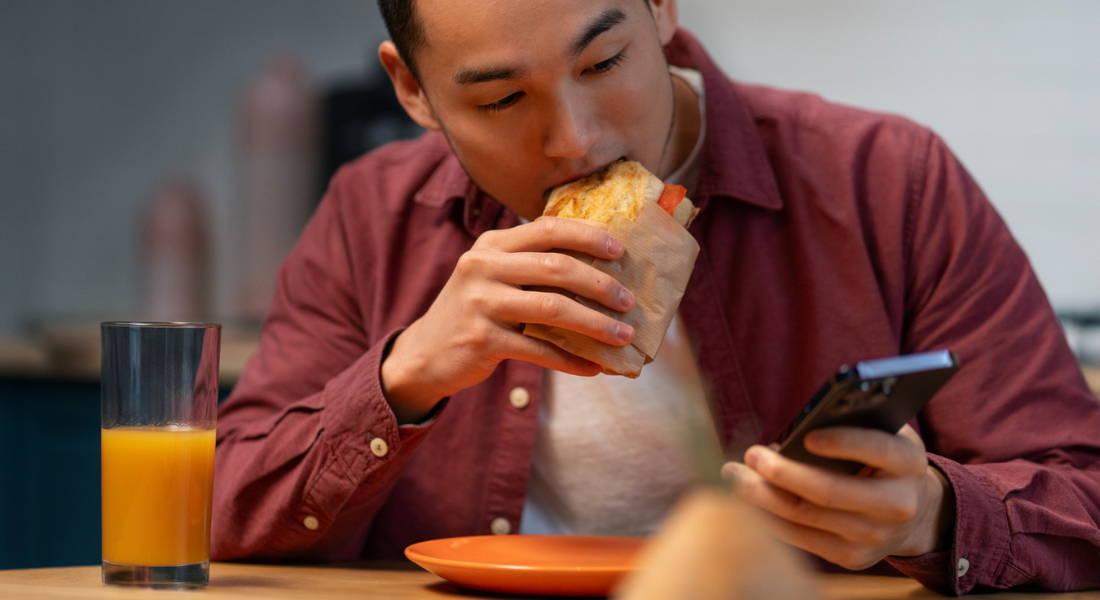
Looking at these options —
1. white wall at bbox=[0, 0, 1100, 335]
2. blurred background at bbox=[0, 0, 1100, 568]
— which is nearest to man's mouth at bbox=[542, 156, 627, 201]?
blurred background at bbox=[0, 0, 1100, 568]

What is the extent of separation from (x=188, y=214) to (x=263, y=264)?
315mm

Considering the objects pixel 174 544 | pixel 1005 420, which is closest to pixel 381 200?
pixel 174 544

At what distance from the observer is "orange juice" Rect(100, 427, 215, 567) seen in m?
0.96

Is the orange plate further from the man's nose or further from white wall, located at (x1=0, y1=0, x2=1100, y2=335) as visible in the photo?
white wall, located at (x1=0, y1=0, x2=1100, y2=335)

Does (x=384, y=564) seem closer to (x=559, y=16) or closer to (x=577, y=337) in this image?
(x=577, y=337)

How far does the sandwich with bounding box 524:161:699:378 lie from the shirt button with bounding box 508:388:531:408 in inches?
14.2

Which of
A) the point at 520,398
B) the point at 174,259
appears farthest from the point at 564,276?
the point at 174,259

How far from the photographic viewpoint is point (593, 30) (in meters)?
1.11

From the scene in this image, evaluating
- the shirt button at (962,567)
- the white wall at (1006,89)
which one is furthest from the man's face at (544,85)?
the white wall at (1006,89)

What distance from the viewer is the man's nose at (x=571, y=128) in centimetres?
113

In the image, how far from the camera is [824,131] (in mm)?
1532

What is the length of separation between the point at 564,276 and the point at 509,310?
0.07 m

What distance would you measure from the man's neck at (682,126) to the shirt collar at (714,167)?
0.03 m

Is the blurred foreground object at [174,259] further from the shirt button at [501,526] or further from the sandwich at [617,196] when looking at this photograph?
the sandwich at [617,196]
